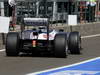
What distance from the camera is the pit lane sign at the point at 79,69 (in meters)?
10.3

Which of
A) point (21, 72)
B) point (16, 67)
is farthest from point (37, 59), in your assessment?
point (21, 72)

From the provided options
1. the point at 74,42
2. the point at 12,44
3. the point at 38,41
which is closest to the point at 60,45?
the point at 38,41

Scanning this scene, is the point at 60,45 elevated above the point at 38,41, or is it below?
below

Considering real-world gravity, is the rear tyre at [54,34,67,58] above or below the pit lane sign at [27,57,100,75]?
above

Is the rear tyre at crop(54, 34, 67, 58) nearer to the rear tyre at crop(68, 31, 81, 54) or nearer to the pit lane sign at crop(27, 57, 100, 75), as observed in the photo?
the pit lane sign at crop(27, 57, 100, 75)

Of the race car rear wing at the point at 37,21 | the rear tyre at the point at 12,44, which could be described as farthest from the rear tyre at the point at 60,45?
the rear tyre at the point at 12,44

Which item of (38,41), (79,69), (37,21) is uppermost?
(37,21)

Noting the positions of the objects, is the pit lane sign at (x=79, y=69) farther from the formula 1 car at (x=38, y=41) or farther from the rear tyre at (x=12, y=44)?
the rear tyre at (x=12, y=44)

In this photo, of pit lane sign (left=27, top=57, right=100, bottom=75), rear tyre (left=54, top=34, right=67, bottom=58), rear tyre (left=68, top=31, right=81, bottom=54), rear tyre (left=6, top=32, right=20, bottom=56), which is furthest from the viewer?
rear tyre (left=68, top=31, right=81, bottom=54)

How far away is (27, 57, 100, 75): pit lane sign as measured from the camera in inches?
407

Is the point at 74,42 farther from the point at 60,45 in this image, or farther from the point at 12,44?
the point at 12,44

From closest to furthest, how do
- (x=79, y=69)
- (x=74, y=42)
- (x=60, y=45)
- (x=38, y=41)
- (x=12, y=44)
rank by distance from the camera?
1. (x=79, y=69)
2. (x=60, y=45)
3. (x=12, y=44)
4. (x=38, y=41)
5. (x=74, y=42)

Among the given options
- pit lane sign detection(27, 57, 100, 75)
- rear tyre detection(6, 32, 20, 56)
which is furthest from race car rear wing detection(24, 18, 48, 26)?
pit lane sign detection(27, 57, 100, 75)

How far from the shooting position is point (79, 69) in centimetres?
1116
